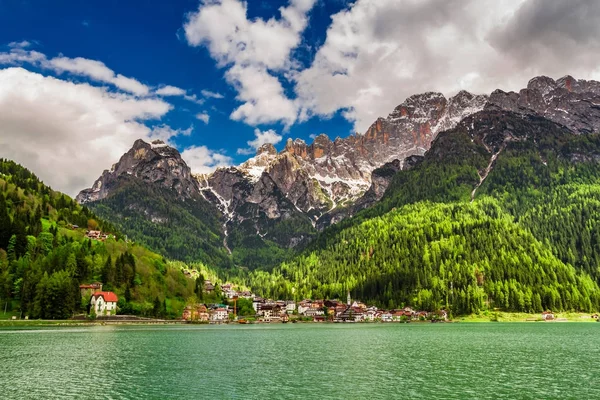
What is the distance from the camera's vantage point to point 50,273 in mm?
148125

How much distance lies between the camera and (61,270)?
494 feet

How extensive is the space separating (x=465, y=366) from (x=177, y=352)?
43.3 m

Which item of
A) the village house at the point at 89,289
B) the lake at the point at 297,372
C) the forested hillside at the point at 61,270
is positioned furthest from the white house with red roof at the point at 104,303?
the lake at the point at 297,372

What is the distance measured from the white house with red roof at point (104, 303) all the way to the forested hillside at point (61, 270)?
300cm

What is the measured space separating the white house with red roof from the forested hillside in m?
3.00

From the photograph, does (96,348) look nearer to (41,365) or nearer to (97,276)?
→ (41,365)

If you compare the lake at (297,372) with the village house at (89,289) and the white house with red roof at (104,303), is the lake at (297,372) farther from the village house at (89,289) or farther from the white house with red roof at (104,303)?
the village house at (89,289)

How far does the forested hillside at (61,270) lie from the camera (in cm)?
14121

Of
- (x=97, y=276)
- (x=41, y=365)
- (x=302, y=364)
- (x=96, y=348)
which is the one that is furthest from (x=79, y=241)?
(x=302, y=364)

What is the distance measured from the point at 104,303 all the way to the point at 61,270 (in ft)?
54.8

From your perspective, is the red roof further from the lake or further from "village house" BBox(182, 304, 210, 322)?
the lake

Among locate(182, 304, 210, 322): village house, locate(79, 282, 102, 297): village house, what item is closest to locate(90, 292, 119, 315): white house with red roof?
locate(79, 282, 102, 297): village house

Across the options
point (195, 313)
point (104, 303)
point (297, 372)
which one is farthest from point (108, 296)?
point (297, 372)

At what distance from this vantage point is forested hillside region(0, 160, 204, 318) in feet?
463
